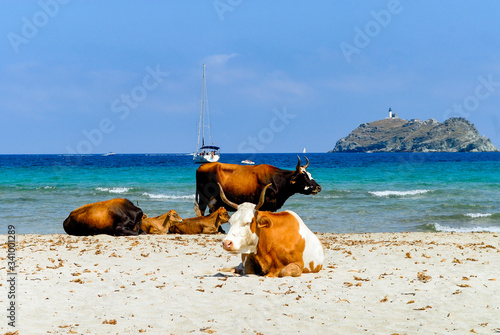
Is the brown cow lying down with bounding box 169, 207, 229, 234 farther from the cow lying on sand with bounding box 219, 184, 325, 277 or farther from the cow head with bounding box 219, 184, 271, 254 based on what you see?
the cow head with bounding box 219, 184, 271, 254

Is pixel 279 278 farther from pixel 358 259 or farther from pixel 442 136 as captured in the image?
pixel 442 136

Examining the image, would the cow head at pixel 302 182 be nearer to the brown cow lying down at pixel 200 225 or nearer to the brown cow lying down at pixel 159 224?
the brown cow lying down at pixel 200 225

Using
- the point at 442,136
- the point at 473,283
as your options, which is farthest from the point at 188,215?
the point at 442,136

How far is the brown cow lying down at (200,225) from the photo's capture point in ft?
50.2

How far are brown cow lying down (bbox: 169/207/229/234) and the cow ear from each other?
7.12m

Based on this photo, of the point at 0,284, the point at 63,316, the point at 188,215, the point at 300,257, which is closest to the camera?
the point at 63,316

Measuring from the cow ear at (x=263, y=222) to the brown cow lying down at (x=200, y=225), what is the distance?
23.4 feet

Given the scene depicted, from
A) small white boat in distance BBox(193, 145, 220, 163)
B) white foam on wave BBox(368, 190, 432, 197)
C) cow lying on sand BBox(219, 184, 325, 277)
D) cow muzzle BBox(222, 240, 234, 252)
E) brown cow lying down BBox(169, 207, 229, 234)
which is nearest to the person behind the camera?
cow muzzle BBox(222, 240, 234, 252)

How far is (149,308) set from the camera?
6879 mm

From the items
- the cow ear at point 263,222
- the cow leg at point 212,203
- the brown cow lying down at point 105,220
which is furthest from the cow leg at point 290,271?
the cow leg at point 212,203

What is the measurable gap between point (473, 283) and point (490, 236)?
26.2ft

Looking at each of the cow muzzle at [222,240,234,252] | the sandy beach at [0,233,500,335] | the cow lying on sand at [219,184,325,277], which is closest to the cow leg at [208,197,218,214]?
the sandy beach at [0,233,500,335]

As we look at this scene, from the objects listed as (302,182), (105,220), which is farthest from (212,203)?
(105,220)

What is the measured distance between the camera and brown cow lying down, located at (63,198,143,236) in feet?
47.0
